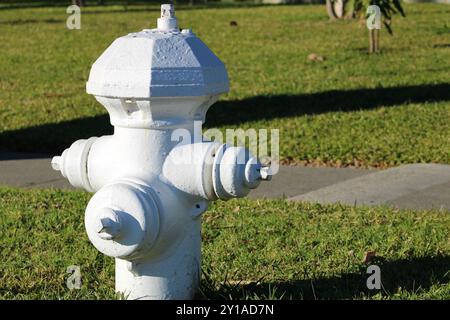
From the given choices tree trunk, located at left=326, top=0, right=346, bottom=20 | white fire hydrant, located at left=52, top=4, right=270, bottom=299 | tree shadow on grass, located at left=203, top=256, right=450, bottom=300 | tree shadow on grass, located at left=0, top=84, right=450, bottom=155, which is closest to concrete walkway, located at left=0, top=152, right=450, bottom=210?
tree shadow on grass, located at left=0, top=84, right=450, bottom=155

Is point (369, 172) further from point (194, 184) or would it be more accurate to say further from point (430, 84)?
point (430, 84)

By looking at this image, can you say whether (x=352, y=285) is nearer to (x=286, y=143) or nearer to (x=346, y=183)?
(x=346, y=183)

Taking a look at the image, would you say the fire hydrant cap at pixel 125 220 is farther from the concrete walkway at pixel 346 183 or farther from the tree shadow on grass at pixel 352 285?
the concrete walkway at pixel 346 183

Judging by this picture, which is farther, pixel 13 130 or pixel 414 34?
pixel 414 34

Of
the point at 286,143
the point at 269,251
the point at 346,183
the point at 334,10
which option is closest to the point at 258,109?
the point at 286,143

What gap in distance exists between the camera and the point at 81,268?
5.46 meters

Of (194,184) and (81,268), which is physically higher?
(194,184)

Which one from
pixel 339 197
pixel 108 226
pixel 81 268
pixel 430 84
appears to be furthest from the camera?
pixel 430 84

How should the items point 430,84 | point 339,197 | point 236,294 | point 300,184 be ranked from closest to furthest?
point 236,294 < point 339,197 < point 300,184 < point 430,84

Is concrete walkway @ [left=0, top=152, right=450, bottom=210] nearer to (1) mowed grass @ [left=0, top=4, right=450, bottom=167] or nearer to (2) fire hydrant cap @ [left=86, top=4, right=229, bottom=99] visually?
(1) mowed grass @ [left=0, top=4, right=450, bottom=167]

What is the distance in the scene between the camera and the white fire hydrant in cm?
422

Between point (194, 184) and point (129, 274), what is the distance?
20.8 inches

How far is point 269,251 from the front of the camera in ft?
18.8
